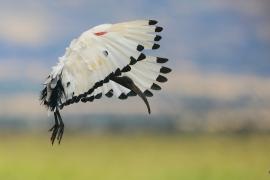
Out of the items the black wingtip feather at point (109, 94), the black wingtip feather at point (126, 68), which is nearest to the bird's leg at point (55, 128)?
the black wingtip feather at point (109, 94)

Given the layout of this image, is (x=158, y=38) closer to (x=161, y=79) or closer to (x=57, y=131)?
(x=161, y=79)

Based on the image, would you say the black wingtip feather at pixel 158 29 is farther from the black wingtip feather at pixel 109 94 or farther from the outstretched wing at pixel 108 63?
the black wingtip feather at pixel 109 94

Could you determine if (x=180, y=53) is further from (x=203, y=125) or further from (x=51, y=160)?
(x=51, y=160)

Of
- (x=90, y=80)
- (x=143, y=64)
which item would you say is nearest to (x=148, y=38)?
(x=143, y=64)

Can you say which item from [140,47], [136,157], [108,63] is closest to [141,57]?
[140,47]

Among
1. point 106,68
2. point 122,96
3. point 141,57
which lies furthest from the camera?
point 122,96

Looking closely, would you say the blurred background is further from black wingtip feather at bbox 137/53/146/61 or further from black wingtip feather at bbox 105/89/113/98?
black wingtip feather at bbox 137/53/146/61
